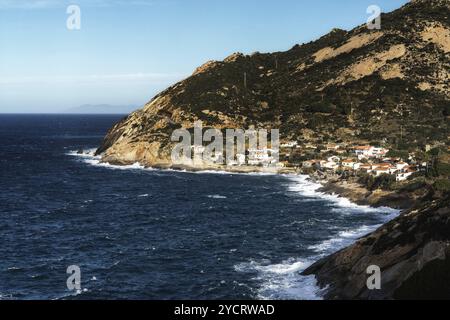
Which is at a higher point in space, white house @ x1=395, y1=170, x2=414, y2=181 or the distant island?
the distant island

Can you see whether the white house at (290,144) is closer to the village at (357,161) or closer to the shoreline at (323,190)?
the village at (357,161)

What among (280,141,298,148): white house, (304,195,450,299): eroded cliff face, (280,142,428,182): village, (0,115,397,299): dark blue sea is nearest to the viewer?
(304,195,450,299): eroded cliff face

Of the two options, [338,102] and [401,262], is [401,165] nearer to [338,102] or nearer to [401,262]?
[401,262]

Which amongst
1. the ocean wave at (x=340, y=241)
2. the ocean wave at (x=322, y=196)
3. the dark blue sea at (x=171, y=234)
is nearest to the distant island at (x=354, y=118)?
the ocean wave at (x=322, y=196)

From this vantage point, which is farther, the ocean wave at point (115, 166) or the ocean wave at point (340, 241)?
the ocean wave at point (115, 166)

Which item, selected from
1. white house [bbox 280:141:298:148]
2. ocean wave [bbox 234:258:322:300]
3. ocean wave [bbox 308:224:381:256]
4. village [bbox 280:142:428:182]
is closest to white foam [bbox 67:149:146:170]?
white house [bbox 280:141:298:148]

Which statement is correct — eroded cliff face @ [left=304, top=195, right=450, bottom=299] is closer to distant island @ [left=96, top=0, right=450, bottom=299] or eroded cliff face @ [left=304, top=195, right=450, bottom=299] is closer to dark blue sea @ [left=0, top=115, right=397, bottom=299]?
distant island @ [left=96, top=0, right=450, bottom=299]
